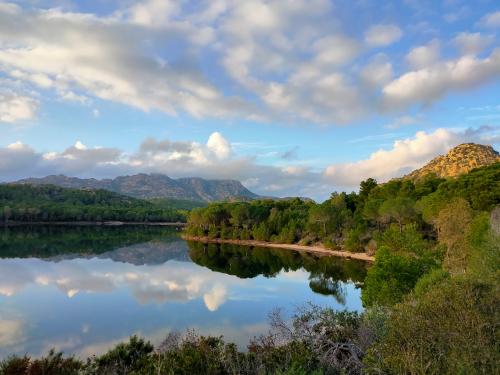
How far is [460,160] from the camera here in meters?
182

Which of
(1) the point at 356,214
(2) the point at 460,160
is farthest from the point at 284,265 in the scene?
(2) the point at 460,160

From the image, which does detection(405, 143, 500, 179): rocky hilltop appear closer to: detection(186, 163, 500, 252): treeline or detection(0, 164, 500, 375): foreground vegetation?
detection(186, 163, 500, 252): treeline

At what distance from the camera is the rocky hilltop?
561ft

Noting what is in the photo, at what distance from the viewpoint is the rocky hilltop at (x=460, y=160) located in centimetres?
17112

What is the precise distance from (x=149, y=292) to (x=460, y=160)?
166 m

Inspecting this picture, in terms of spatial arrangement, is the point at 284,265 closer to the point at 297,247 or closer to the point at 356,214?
the point at 297,247

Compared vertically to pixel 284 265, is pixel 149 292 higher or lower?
higher

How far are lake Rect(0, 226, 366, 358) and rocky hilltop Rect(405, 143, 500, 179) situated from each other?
106 meters

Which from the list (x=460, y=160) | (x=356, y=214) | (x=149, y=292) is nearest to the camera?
(x=149, y=292)

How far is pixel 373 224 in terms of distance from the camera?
9788 centimetres

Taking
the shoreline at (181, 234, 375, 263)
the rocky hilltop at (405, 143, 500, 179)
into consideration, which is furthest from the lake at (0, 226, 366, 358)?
the rocky hilltop at (405, 143, 500, 179)

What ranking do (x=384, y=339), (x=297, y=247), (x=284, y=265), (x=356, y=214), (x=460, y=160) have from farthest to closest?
(x=460, y=160), (x=297, y=247), (x=356, y=214), (x=284, y=265), (x=384, y=339)

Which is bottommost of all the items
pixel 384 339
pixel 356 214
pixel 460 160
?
pixel 384 339

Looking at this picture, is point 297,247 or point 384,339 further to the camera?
point 297,247
